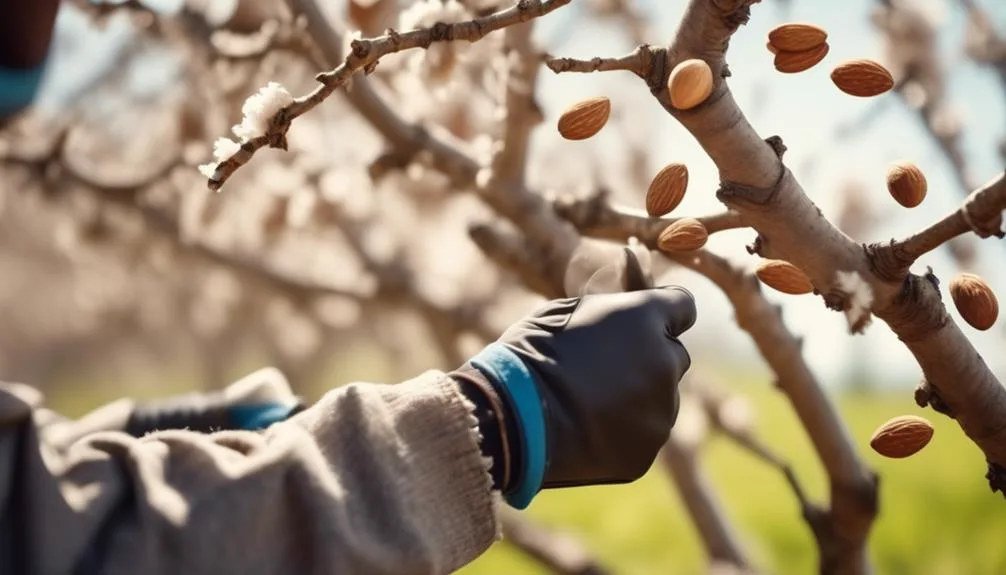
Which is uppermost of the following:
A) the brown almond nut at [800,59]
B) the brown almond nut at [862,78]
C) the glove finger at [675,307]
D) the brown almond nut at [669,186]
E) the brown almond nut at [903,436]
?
the brown almond nut at [800,59]

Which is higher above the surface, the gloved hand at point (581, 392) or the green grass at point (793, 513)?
the gloved hand at point (581, 392)

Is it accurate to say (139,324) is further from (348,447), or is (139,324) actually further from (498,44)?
(348,447)

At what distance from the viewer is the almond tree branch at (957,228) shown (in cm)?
43

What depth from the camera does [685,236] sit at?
21.5 inches

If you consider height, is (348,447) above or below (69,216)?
above

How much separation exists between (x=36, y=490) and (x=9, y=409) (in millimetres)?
55

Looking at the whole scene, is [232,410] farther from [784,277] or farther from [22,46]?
[784,277]

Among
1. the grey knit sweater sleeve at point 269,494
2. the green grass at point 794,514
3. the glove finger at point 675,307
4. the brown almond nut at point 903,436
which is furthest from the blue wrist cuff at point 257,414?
the green grass at point 794,514

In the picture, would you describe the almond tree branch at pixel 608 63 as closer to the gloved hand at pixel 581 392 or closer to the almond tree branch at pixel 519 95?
the gloved hand at pixel 581 392

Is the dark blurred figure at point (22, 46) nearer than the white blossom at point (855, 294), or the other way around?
the white blossom at point (855, 294)

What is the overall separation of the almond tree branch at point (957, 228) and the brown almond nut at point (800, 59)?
0.10 meters

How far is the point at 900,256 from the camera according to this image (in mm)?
491

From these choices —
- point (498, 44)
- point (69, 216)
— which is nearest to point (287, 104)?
point (498, 44)

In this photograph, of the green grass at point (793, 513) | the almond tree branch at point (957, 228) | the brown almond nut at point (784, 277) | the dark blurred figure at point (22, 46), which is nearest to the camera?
the almond tree branch at point (957, 228)
